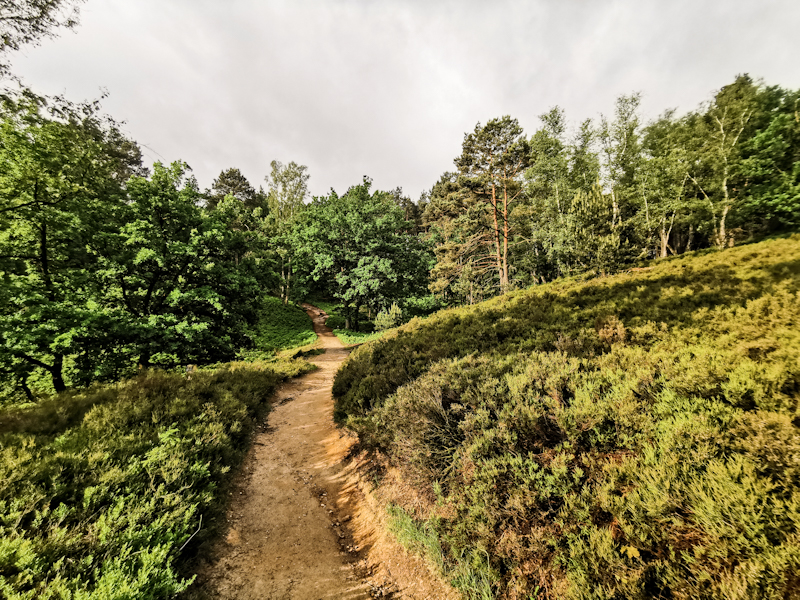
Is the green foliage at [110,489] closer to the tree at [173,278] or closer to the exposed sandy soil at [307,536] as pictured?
the exposed sandy soil at [307,536]

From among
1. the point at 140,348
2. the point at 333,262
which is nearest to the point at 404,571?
the point at 140,348

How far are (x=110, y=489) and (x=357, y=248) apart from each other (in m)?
23.4

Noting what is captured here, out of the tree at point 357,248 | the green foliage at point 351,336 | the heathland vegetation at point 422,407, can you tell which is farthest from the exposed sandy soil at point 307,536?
the tree at point 357,248

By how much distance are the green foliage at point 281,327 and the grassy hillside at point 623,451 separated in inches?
706

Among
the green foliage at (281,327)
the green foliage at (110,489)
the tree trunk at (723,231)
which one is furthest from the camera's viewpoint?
the green foliage at (281,327)

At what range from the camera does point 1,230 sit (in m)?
8.65

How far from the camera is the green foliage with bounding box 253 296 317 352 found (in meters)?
22.5

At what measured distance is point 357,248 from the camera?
26.2 meters

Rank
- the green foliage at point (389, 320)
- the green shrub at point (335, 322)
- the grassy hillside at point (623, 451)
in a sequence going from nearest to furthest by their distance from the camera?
1. the grassy hillside at point (623, 451)
2. the green foliage at point (389, 320)
3. the green shrub at point (335, 322)

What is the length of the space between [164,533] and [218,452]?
2.21m

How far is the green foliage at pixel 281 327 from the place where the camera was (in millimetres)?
22502

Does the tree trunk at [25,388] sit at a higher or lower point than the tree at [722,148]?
lower

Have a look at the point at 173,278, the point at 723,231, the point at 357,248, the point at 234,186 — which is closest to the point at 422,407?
the point at 173,278

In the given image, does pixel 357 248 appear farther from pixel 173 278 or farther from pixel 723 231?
pixel 723 231
